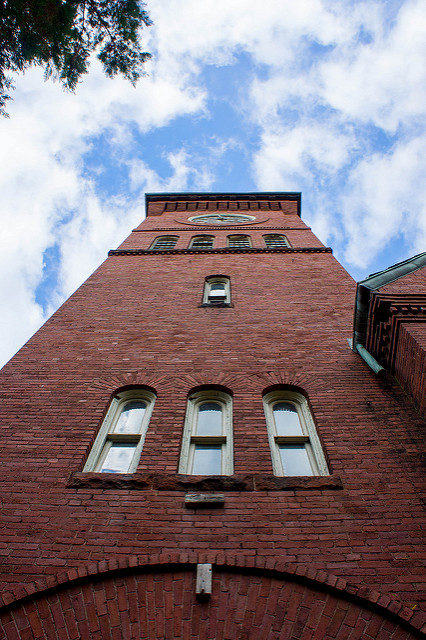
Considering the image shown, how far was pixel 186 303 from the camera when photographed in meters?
9.67

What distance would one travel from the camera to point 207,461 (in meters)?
5.63

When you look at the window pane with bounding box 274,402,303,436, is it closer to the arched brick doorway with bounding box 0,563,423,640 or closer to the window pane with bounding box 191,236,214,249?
the arched brick doorway with bounding box 0,563,423,640

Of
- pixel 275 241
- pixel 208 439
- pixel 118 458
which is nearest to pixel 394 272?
pixel 208 439

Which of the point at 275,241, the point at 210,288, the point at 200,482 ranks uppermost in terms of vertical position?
the point at 275,241

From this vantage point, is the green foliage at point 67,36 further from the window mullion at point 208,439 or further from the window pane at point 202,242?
the window pane at point 202,242

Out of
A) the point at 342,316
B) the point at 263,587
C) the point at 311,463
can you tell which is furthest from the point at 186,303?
the point at 263,587

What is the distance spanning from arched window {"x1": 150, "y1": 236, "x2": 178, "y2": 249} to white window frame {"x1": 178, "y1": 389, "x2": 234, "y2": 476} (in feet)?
29.2

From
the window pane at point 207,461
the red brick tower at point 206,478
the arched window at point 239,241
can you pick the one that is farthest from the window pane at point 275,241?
the window pane at point 207,461

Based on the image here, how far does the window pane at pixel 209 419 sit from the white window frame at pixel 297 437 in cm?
63

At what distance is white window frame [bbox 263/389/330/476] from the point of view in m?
5.46

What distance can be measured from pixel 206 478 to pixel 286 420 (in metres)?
1.77

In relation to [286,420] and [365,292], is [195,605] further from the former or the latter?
[365,292]

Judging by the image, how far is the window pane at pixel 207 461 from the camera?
17.9 ft

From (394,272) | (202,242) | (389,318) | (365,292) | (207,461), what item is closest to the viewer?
(207,461)
